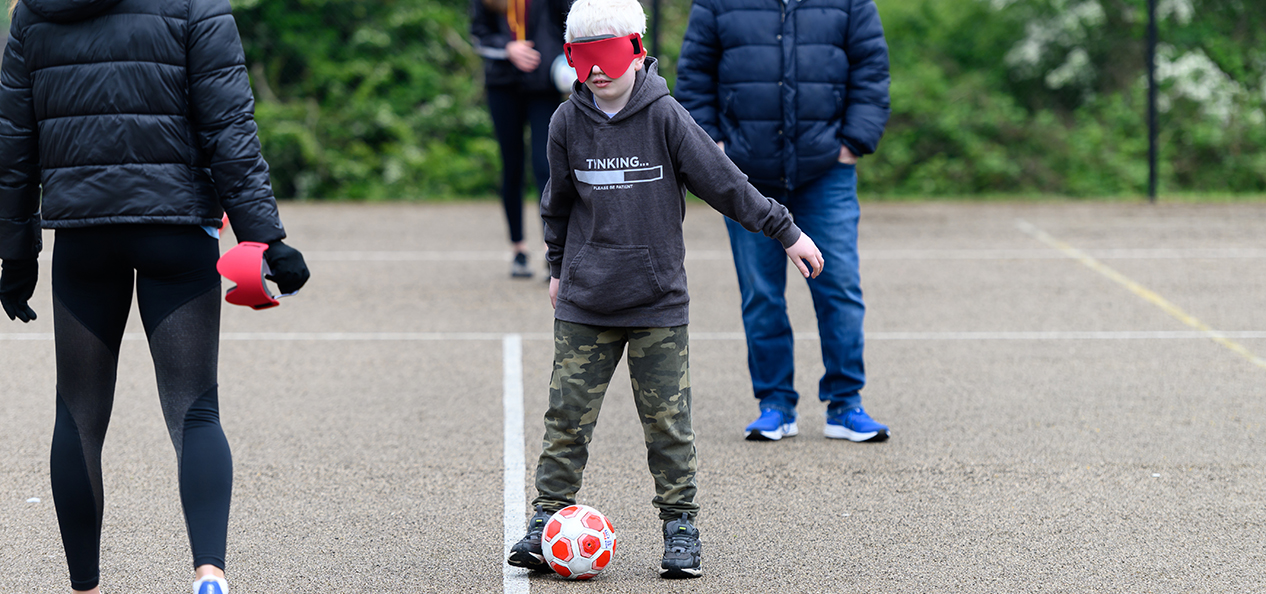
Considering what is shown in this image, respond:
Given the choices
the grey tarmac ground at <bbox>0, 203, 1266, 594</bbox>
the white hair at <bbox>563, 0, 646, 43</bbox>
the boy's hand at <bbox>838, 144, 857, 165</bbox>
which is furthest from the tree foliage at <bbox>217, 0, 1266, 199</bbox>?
the white hair at <bbox>563, 0, 646, 43</bbox>

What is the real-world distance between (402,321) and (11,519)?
141 inches

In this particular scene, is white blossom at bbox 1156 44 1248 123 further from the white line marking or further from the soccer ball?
the soccer ball

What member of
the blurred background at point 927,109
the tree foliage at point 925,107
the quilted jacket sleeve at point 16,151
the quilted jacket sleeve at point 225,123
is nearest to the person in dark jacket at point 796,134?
the quilted jacket sleeve at point 225,123

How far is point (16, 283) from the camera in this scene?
3.49m

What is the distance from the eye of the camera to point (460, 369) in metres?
6.76

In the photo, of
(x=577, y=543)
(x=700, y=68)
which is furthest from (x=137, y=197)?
(x=700, y=68)

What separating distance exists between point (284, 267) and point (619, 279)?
3.27 feet

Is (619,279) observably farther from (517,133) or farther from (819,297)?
(517,133)

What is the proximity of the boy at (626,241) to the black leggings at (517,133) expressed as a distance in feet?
15.2

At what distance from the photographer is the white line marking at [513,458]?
157 inches

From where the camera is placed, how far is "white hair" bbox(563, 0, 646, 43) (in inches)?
147

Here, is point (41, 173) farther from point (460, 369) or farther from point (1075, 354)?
point (1075, 354)

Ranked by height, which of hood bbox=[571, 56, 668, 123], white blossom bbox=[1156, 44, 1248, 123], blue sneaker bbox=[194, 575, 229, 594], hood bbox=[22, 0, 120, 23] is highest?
hood bbox=[22, 0, 120, 23]

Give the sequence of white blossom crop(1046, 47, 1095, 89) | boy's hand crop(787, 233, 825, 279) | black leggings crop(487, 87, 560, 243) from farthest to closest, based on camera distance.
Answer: white blossom crop(1046, 47, 1095, 89) → black leggings crop(487, 87, 560, 243) → boy's hand crop(787, 233, 825, 279)
